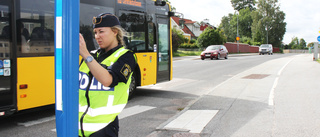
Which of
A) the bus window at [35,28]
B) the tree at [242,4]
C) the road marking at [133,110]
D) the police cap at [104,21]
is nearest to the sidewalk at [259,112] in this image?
the road marking at [133,110]

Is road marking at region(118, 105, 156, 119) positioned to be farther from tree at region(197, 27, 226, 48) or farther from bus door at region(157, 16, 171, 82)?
tree at region(197, 27, 226, 48)

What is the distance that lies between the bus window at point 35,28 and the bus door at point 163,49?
4.15 m

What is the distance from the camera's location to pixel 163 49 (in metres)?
10.0

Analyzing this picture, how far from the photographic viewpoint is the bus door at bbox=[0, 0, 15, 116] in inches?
212

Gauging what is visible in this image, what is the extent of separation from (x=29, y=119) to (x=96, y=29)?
5100mm

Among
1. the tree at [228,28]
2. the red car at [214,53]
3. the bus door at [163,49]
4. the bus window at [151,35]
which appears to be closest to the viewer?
the bus window at [151,35]

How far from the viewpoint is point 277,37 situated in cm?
8775

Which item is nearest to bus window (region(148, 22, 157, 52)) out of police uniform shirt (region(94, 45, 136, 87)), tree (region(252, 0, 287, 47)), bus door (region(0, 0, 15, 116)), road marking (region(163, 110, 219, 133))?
road marking (region(163, 110, 219, 133))

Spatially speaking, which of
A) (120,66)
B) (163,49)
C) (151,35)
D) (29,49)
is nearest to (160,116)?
(29,49)

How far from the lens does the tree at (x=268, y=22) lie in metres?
84.8

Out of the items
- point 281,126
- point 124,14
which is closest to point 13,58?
point 124,14

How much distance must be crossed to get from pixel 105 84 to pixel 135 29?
711 cm

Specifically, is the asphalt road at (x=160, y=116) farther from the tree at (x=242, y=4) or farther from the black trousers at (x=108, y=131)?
the tree at (x=242, y=4)

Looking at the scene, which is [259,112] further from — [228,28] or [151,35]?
[228,28]
